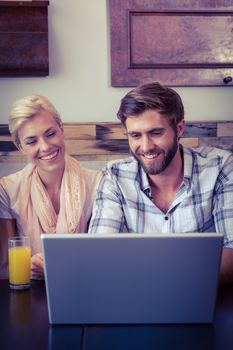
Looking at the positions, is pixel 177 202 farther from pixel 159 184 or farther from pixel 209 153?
pixel 209 153

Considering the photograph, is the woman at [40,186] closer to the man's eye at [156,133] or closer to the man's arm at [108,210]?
the man's arm at [108,210]

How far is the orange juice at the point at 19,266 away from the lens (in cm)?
147

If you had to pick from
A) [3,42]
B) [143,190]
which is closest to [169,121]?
[143,190]

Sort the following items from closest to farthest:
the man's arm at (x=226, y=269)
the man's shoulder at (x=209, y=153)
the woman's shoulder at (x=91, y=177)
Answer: the man's arm at (x=226, y=269)
the man's shoulder at (x=209, y=153)
the woman's shoulder at (x=91, y=177)

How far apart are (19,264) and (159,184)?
1.99ft

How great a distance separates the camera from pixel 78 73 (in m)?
2.48

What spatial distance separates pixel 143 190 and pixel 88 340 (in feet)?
2.79

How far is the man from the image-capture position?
180 centimetres

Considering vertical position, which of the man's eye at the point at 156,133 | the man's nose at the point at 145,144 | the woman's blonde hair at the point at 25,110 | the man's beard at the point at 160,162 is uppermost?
the woman's blonde hair at the point at 25,110

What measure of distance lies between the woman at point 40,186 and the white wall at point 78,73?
376 millimetres

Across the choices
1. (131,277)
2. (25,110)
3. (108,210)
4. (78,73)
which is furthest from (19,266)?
(78,73)

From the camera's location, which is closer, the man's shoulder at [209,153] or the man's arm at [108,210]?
the man's arm at [108,210]

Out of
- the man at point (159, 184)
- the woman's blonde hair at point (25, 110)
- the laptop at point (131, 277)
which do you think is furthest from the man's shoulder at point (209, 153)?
the laptop at point (131, 277)

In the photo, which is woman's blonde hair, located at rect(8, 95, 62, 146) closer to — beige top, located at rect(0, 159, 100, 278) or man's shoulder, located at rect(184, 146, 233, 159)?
beige top, located at rect(0, 159, 100, 278)
